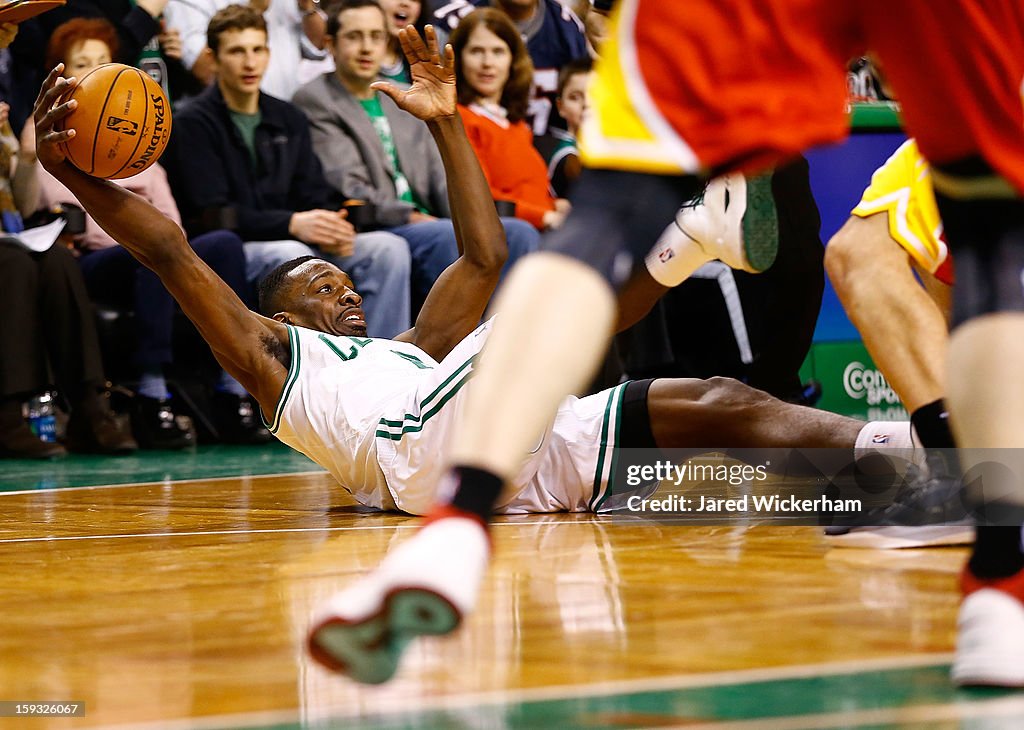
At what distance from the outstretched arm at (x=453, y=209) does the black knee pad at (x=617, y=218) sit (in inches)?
81.5

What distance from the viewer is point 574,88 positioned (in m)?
8.36

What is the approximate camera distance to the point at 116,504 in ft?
14.0

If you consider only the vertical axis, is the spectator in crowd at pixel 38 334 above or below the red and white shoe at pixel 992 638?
above

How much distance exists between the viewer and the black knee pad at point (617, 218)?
171 cm

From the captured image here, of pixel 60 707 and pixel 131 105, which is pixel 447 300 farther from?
pixel 60 707

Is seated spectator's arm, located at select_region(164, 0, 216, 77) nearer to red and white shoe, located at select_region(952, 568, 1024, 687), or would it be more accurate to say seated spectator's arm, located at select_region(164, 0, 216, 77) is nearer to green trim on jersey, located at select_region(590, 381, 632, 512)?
green trim on jersey, located at select_region(590, 381, 632, 512)

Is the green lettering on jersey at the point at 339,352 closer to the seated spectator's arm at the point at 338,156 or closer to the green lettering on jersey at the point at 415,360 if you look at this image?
the green lettering on jersey at the point at 415,360

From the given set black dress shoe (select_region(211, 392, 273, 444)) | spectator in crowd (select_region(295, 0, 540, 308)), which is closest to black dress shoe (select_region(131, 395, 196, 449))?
black dress shoe (select_region(211, 392, 273, 444))

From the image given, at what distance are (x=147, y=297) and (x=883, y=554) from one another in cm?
481

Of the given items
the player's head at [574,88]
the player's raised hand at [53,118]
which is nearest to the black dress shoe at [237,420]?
the player's head at [574,88]

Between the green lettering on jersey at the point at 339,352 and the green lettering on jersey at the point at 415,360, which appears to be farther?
the green lettering on jersey at the point at 415,360

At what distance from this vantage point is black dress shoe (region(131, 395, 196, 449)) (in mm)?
6871

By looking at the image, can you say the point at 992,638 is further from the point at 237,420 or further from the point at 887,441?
the point at 237,420

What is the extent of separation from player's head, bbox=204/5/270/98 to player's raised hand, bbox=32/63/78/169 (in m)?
3.55
